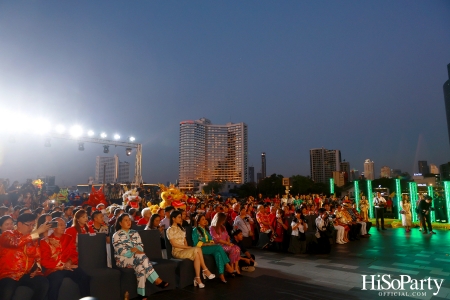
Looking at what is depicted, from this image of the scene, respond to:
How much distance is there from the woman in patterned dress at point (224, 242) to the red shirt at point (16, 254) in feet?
9.52

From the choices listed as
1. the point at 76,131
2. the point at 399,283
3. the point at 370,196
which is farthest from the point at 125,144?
the point at 399,283

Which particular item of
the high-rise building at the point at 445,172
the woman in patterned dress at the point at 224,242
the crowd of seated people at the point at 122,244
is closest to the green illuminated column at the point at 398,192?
the crowd of seated people at the point at 122,244

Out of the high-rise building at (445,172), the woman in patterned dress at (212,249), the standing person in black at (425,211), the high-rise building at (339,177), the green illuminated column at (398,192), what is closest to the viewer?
the woman in patterned dress at (212,249)

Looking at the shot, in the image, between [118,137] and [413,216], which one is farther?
[118,137]

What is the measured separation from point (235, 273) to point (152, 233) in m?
1.64

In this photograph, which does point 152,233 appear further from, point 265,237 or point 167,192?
point 167,192

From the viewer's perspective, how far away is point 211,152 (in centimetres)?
12769

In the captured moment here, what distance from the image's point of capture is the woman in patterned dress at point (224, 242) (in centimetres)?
536

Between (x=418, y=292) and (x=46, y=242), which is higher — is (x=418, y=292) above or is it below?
below

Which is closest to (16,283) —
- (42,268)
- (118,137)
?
(42,268)

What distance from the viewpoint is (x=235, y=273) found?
5266 millimetres

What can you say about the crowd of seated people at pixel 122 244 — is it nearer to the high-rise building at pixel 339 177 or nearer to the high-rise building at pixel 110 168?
the high-rise building at pixel 110 168

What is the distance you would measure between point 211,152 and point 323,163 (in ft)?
202

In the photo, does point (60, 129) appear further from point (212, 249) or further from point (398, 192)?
point (398, 192)
